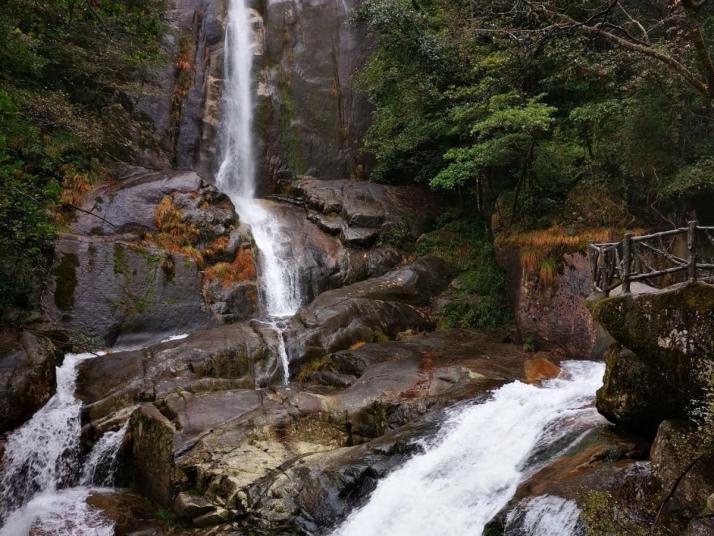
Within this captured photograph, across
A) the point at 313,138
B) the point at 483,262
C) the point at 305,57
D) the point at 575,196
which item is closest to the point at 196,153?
the point at 313,138

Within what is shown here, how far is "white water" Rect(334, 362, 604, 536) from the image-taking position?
23.9 ft

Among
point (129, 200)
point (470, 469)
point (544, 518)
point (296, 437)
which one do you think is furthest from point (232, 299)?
point (544, 518)

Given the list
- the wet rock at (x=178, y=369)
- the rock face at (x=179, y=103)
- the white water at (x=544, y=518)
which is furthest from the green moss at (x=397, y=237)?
the white water at (x=544, y=518)

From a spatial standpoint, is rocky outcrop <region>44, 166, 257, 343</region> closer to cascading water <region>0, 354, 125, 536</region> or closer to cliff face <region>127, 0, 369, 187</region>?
cascading water <region>0, 354, 125, 536</region>

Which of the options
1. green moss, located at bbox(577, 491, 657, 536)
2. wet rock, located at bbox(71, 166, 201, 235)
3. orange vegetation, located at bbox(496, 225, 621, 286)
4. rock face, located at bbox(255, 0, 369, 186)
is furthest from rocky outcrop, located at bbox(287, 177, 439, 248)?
green moss, located at bbox(577, 491, 657, 536)

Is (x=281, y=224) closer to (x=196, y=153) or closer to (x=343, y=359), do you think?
(x=196, y=153)

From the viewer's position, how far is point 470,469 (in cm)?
793

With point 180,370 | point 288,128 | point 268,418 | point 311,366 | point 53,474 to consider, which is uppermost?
point 288,128

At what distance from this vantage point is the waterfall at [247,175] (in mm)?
17297

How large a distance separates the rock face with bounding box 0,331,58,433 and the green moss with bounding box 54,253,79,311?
2.81 m

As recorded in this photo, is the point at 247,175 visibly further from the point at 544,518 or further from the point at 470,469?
the point at 544,518

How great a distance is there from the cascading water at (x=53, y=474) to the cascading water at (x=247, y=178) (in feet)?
16.9

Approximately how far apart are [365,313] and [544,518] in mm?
8685

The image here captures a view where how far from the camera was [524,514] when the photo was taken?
6.34m
